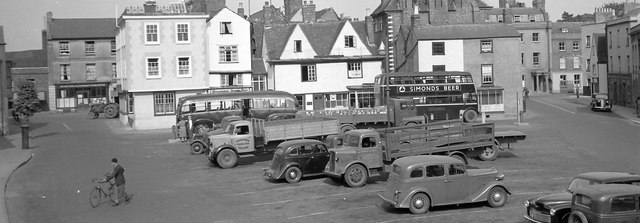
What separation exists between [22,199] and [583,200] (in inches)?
774

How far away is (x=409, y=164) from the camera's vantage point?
2109cm

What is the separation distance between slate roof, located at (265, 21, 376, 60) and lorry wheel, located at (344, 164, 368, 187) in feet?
114

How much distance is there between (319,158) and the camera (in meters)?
27.9

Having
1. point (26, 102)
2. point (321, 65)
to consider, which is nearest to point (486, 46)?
point (321, 65)

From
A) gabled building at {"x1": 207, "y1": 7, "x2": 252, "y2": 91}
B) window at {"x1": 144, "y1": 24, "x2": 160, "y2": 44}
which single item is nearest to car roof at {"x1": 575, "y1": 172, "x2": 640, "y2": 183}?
window at {"x1": 144, "y1": 24, "x2": 160, "y2": 44}

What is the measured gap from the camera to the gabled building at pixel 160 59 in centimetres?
5434

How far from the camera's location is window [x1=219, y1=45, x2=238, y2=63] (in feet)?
197

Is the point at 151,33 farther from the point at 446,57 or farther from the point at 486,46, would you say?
the point at 486,46

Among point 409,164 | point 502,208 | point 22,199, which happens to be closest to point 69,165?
point 22,199

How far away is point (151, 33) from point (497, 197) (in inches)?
1555

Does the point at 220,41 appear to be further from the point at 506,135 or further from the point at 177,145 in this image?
the point at 506,135

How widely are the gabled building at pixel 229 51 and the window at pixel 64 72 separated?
3090 centimetres

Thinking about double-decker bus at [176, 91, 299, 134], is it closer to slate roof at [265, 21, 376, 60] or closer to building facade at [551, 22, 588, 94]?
slate roof at [265, 21, 376, 60]

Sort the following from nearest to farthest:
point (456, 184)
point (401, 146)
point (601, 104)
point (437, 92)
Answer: point (456, 184)
point (401, 146)
point (437, 92)
point (601, 104)
